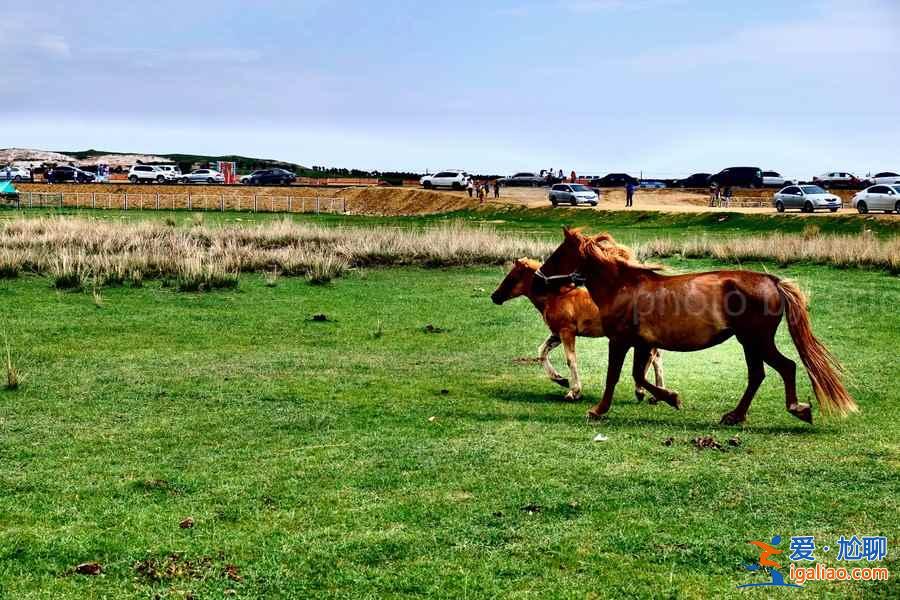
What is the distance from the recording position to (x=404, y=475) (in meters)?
9.83

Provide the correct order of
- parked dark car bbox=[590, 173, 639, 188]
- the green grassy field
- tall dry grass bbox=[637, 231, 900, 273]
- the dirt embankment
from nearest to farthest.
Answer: the green grassy field, tall dry grass bbox=[637, 231, 900, 273], the dirt embankment, parked dark car bbox=[590, 173, 639, 188]

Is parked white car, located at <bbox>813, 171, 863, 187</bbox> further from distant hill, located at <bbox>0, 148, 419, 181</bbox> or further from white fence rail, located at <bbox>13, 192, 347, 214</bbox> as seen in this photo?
distant hill, located at <bbox>0, 148, 419, 181</bbox>

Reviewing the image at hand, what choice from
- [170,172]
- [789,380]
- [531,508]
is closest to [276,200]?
[170,172]

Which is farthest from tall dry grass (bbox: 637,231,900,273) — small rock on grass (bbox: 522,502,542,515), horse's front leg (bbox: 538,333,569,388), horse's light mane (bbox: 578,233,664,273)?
small rock on grass (bbox: 522,502,542,515)

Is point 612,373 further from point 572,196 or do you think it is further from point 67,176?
point 67,176

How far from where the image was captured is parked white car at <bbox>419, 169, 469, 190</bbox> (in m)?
91.5

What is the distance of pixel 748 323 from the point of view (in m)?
11.6

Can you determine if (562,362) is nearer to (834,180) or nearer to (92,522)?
(92,522)

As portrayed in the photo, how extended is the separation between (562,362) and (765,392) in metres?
3.94

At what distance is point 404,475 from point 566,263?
13.5ft

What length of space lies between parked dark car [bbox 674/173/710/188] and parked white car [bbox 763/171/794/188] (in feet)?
22.5

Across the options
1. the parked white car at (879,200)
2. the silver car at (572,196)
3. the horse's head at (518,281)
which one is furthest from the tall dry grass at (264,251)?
the silver car at (572,196)

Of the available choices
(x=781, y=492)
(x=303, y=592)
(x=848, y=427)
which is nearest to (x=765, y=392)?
(x=848, y=427)

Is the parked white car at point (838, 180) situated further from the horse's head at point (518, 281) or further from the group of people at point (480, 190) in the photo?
the horse's head at point (518, 281)
